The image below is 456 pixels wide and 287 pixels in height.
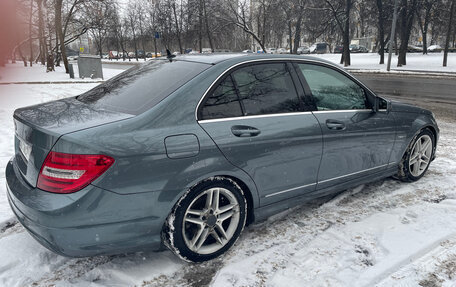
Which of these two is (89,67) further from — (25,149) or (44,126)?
(44,126)

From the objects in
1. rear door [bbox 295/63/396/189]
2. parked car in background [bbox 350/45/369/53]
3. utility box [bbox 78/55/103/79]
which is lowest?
rear door [bbox 295/63/396/189]

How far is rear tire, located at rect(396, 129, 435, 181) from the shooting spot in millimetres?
4219

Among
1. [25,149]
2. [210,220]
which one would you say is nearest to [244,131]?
[210,220]

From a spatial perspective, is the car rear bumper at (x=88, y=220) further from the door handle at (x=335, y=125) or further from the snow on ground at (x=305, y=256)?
the door handle at (x=335, y=125)

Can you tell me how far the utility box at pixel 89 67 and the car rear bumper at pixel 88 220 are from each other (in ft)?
62.0

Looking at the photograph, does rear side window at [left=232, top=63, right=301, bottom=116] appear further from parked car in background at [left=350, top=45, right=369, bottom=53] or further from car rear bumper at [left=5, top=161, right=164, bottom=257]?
parked car in background at [left=350, top=45, right=369, bottom=53]

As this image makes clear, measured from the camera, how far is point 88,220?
2152 mm

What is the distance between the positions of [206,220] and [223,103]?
925 millimetres

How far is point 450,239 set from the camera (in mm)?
3025

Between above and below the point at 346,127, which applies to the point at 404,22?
above

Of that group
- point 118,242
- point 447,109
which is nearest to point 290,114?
point 118,242

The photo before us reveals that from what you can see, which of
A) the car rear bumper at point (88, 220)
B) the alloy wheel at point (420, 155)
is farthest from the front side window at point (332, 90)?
the car rear bumper at point (88, 220)

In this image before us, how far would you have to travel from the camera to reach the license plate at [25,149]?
2430 mm

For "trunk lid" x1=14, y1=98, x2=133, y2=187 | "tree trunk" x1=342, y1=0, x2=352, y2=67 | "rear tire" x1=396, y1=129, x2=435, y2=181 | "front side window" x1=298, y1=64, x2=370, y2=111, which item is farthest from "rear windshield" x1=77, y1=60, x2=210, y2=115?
"tree trunk" x1=342, y1=0, x2=352, y2=67
